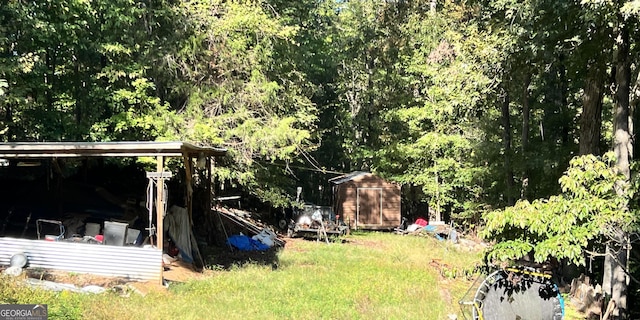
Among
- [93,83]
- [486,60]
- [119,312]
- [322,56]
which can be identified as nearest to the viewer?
[119,312]

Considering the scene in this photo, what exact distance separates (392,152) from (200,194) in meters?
11.6

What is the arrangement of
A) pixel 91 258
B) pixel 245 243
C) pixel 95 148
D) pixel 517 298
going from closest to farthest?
1. pixel 517 298
2. pixel 91 258
3. pixel 95 148
4. pixel 245 243

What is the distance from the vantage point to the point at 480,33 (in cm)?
1387

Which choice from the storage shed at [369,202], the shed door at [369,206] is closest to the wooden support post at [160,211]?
the storage shed at [369,202]

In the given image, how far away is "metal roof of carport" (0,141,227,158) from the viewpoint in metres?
9.70

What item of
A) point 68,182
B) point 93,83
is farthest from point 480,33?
point 68,182

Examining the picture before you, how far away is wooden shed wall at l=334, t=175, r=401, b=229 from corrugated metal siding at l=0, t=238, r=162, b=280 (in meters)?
14.9

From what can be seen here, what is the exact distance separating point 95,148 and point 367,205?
1552cm

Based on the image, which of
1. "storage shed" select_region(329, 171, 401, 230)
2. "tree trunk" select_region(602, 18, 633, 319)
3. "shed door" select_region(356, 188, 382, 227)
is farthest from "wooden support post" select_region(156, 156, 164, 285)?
"shed door" select_region(356, 188, 382, 227)

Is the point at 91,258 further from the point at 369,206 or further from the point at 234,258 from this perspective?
the point at 369,206

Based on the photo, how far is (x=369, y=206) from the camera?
78.7ft

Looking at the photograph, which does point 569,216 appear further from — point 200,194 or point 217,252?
point 200,194

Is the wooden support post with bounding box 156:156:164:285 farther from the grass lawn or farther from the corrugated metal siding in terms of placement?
the grass lawn

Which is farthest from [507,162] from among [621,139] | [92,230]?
[92,230]
